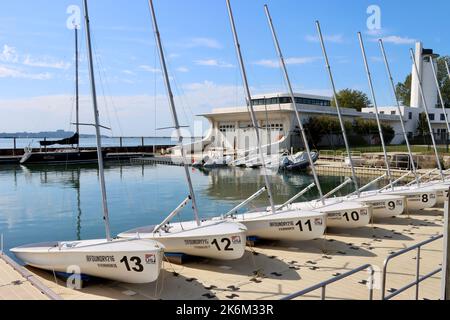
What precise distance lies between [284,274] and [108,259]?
4.52m

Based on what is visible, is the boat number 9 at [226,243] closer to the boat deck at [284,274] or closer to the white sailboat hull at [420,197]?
the boat deck at [284,274]

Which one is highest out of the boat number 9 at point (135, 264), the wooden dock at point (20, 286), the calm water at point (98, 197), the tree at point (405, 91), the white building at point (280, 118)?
the tree at point (405, 91)

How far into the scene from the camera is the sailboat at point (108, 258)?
381 inches

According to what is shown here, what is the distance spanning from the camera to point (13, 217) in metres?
23.1

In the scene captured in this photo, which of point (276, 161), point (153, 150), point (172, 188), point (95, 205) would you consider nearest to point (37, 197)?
point (95, 205)

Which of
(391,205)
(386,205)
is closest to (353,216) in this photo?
(386,205)

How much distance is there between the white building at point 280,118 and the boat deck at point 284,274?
43.8m

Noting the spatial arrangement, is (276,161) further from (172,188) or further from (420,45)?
(420,45)

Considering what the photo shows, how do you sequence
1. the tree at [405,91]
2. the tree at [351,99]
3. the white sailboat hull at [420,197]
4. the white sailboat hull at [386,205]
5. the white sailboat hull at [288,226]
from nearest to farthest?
the white sailboat hull at [288,226] < the white sailboat hull at [386,205] < the white sailboat hull at [420,197] < the tree at [351,99] < the tree at [405,91]

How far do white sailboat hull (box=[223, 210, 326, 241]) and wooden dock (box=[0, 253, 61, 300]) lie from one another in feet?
20.5

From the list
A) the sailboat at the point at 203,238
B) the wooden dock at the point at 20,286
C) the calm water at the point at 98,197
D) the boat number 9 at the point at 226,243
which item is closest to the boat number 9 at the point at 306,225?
the sailboat at the point at 203,238

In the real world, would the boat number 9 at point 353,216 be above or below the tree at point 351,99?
below
